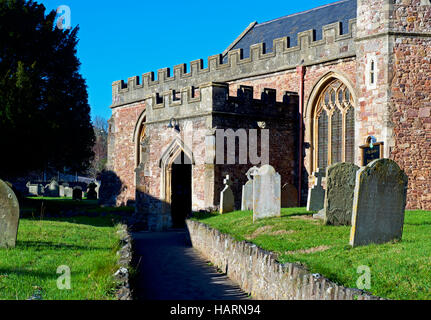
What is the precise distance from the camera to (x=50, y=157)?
24.6 metres

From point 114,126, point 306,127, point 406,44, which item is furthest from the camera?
point 114,126

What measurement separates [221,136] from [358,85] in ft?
16.1

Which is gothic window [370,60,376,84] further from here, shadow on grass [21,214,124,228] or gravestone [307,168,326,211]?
shadow on grass [21,214,124,228]

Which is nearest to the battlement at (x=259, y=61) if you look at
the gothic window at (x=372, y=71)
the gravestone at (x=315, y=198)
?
the gothic window at (x=372, y=71)

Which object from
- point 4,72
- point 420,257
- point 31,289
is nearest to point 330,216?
point 420,257

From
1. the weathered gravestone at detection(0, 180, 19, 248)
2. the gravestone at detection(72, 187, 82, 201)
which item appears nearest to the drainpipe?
the weathered gravestone at detection(0, 180, 19, 248)

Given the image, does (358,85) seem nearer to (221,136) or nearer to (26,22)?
(221,136)

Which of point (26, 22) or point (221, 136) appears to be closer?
point (221, 136)

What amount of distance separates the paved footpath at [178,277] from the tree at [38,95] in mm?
9706

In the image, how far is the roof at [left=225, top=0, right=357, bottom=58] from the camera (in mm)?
21170

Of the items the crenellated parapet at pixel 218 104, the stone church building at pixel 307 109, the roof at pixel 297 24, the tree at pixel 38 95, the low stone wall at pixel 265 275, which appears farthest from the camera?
the tree at pixel 38 95

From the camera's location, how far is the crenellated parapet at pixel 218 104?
17.7 metres

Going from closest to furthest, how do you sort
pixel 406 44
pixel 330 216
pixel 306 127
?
pixel 330 216, pixel 406 44, pixel 306 127

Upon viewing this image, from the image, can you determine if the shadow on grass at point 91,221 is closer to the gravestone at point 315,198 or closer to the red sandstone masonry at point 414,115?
the gravestone at point 315,198
